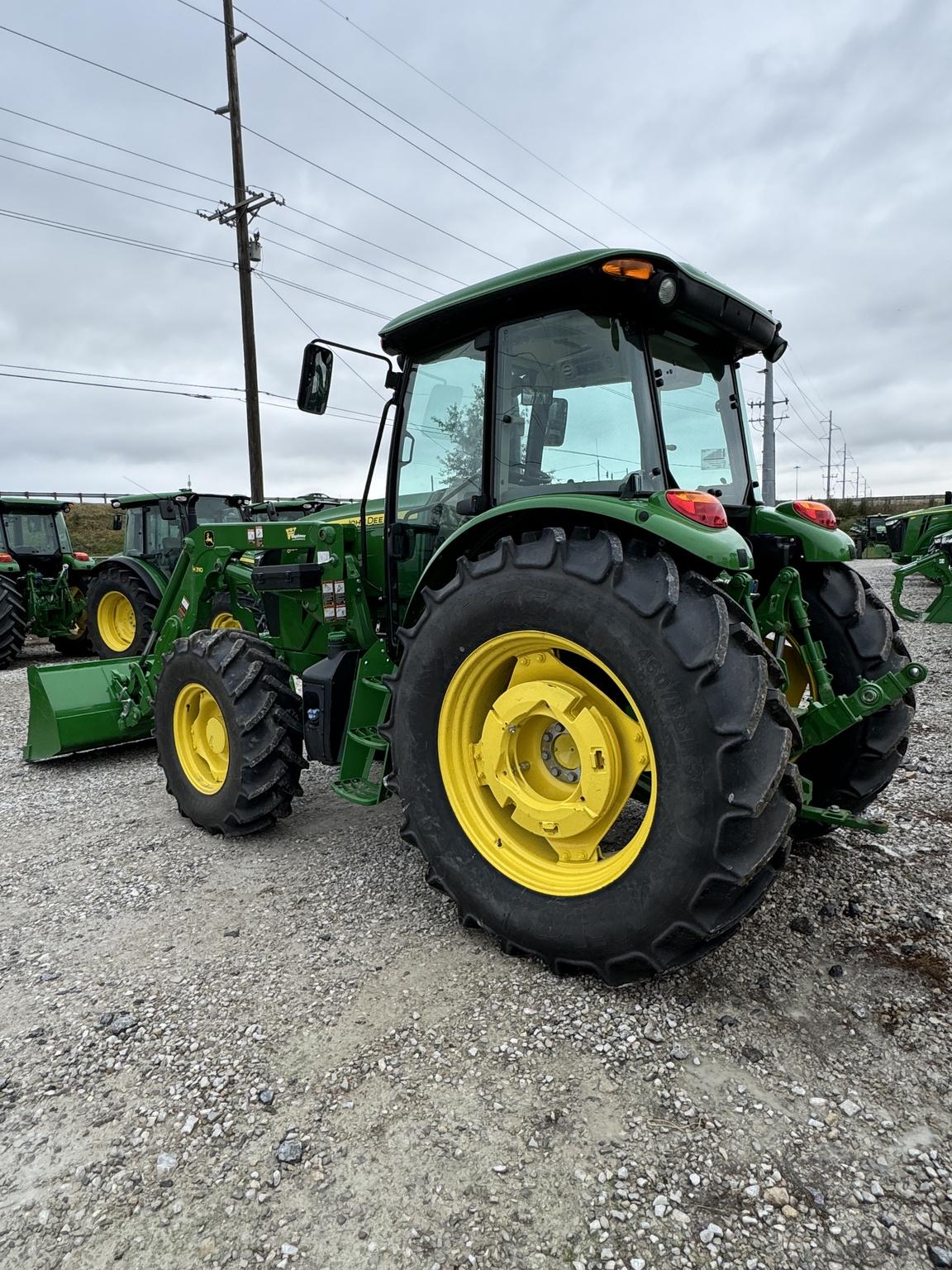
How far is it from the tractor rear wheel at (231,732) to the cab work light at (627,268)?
2.40 meters

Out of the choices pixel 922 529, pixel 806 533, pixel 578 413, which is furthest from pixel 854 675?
pixel 922 529

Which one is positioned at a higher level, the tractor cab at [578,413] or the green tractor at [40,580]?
the tractor cab at [578,413]

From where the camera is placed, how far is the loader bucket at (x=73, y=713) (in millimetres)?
5199

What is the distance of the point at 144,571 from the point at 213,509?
1396 millimetres

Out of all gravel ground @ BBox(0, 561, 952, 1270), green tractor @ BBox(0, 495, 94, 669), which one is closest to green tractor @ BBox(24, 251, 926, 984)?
gravel ground @ BBox(0, 561, 952, 1270)

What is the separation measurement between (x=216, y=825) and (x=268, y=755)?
0.51 m

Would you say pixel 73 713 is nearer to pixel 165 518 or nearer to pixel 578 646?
pixel 578 646

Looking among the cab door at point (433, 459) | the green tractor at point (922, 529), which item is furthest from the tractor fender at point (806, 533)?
the green tractor at point (922, 529)

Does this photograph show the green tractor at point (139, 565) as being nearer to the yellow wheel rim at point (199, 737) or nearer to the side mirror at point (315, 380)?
the yellow wheel rim at point (199, 737)

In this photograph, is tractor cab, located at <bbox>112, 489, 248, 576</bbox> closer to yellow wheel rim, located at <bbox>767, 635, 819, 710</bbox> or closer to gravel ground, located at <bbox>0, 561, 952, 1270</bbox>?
gravel ground, located at <bbox>0, 561, 952, 1270</bbox>

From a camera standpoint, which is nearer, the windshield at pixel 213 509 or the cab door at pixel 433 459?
the cab door at pixel 433 459

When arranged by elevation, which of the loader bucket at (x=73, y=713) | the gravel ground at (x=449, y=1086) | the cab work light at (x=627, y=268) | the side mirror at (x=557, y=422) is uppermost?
the cab work light at (x=627, y=268)

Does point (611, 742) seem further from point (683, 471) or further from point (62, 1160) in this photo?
point (62, 1160)

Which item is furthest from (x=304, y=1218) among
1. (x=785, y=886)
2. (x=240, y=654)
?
(x=240, y=654)
